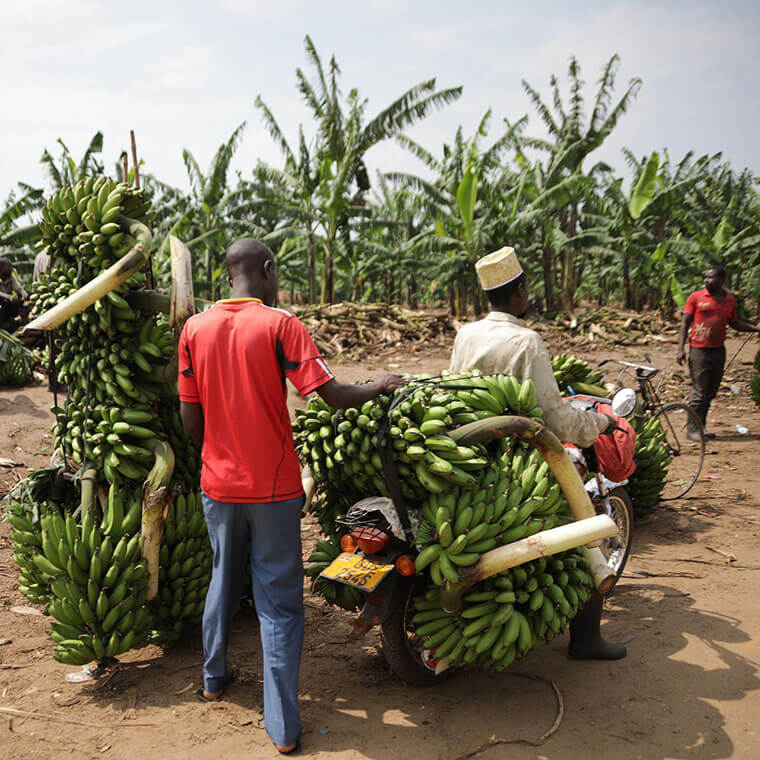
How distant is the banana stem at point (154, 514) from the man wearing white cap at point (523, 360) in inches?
67.3

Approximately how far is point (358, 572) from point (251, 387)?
0.95 meters

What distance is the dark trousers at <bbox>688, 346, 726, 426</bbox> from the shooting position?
8.60 m

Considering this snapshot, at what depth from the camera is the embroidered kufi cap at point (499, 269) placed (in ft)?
11.2

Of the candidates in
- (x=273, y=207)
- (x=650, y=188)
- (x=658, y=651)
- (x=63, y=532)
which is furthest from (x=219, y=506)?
(x=650, y=188)

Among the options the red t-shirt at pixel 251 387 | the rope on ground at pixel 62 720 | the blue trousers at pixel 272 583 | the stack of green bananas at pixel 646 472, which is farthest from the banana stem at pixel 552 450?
the stack of green bananas at pixel 646 472

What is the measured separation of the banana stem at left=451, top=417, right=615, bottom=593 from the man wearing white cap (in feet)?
0.90

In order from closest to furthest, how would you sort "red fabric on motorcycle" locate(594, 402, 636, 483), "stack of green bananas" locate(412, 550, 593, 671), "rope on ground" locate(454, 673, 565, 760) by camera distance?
1. "rope on ground" locate(454, 673, 565, 760)
2. "stack of green bananas" locate(412, 550, 593, 671)
3. "red fabric on motorcycle" locate(594, 402, 636, 483)

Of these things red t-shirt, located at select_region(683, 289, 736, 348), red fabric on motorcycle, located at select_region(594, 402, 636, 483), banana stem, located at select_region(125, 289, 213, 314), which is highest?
banana stem, located at select_region(125, 289, 213, 314)

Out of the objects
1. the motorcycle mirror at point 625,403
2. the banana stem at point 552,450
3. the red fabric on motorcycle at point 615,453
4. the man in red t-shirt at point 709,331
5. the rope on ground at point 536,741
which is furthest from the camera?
the man in red t-shirt at point 709,331

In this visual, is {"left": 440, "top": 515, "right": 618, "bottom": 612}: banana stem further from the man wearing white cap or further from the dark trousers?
the dark trousers

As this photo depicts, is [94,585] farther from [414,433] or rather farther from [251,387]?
[414,433]

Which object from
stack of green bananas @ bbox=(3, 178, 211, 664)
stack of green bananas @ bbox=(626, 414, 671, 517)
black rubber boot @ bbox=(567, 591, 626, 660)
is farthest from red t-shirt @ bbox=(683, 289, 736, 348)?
stack of green bananas @ bbox=(3, 178, 211, 664)

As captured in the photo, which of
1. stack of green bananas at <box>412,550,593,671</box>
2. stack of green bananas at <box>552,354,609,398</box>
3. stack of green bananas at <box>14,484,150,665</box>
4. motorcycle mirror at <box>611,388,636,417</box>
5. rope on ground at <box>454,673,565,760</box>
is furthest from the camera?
stack of green bananas at <box>552,354,609,398</box>

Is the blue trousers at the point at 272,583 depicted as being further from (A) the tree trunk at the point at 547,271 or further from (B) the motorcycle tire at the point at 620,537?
(A) the tree trunk at the point at 547,271
